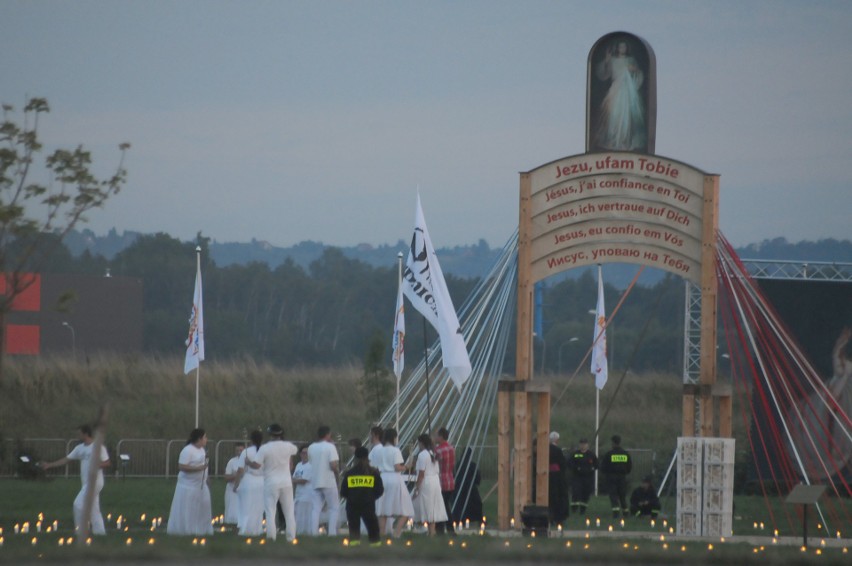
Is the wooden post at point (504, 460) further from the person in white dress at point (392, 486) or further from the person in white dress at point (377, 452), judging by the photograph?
the person in white dress at point (377, 452)

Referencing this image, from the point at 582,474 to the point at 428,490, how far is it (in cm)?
790

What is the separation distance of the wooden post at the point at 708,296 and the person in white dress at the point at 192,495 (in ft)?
22.9

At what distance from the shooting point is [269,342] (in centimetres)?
9775

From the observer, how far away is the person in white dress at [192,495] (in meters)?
18.8

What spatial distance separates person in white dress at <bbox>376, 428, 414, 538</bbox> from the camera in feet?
62.7

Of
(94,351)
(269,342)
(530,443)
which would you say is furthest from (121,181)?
(269,342)

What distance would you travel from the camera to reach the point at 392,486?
62.7 feet

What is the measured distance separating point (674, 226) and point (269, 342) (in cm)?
7912

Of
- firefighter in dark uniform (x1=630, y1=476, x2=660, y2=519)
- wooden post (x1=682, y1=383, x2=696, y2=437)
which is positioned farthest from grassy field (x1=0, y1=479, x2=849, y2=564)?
firefighter in dark uniform (x1=630, y1=476, x2=660, y2=519)

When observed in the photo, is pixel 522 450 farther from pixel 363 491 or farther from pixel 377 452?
pixel 363 491

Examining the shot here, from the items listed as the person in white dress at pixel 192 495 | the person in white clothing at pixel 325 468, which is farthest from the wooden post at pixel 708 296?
the person in white dress at pixel 192 495

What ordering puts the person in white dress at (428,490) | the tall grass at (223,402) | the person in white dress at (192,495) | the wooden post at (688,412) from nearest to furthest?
the person in white dress at (192,495), the person in white dress at (428,490), the wooden post at (688,412), the tall grass at (223,402)

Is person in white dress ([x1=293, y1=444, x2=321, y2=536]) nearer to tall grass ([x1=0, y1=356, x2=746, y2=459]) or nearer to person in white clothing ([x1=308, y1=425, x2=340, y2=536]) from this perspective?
person in white clothing ([x1=308, y1=425, x2=340, y2=536])

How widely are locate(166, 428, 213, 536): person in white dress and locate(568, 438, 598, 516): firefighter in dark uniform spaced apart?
965 cm
